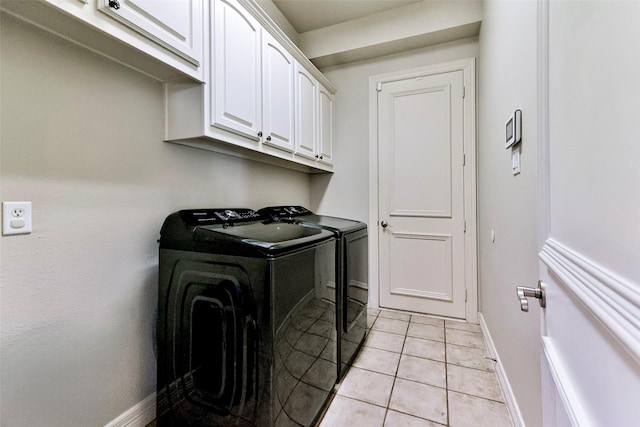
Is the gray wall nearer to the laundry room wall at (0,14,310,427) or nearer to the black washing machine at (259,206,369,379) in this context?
the black washing machine at (259,206,369,379)

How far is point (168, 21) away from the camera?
1.25 meters

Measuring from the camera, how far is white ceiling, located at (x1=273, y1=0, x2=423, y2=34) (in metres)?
2.58

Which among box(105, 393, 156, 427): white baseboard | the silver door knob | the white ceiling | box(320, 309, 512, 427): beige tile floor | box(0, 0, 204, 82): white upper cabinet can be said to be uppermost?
the white ceiling

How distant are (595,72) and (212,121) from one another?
1.49 m

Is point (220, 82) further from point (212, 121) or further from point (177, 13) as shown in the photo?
point (177, 13)

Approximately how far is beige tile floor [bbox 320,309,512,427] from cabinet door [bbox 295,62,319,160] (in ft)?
5.85

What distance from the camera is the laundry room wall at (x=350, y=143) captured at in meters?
3.09

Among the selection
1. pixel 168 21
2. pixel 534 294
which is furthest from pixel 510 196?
pixel 168 21

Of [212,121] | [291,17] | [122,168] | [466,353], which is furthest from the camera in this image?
[291,17]

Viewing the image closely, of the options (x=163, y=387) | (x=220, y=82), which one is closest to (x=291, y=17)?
(x=220, y=82)

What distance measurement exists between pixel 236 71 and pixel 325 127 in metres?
1.43

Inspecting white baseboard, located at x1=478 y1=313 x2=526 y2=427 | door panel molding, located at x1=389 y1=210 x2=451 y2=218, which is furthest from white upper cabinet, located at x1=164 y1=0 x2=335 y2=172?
white baseboard, located at x1=478 y1=313 x2=526 y2=427

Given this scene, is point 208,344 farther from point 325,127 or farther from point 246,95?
point 325,127

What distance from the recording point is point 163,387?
140 centimetres
